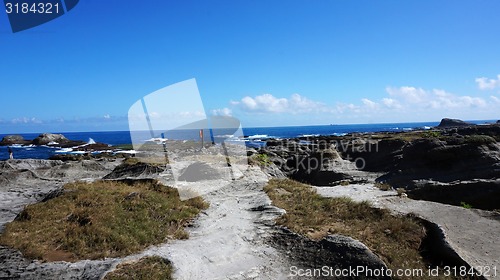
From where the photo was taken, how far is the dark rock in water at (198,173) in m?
19.5

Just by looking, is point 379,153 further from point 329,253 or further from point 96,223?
point 96,223

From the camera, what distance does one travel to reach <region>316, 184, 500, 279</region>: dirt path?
938cm

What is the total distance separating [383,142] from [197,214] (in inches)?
1165

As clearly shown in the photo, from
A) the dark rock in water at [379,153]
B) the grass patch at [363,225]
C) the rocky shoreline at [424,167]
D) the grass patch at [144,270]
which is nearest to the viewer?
the grass patch at [144,270]

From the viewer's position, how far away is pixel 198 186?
702 inches

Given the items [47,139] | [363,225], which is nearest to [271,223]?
[363,225]

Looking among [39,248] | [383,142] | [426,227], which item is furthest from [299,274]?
[383,142]

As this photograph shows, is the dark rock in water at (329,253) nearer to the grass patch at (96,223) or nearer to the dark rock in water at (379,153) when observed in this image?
the grass patch at (96,223)

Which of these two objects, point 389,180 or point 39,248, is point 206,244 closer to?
point 39,248

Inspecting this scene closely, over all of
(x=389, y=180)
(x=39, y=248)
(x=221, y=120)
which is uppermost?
(x=221, y=120)

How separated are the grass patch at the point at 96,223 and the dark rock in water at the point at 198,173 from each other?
16.8ft

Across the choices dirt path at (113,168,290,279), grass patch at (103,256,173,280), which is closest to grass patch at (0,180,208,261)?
dirt path at (113,168,290,279)

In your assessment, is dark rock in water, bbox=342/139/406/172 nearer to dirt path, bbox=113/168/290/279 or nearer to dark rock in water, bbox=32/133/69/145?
dirt path, bbox=113/168/290/279

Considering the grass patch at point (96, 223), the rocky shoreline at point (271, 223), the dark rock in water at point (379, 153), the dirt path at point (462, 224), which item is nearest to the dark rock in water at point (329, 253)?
the rocky shoreline at point (271, 223)
